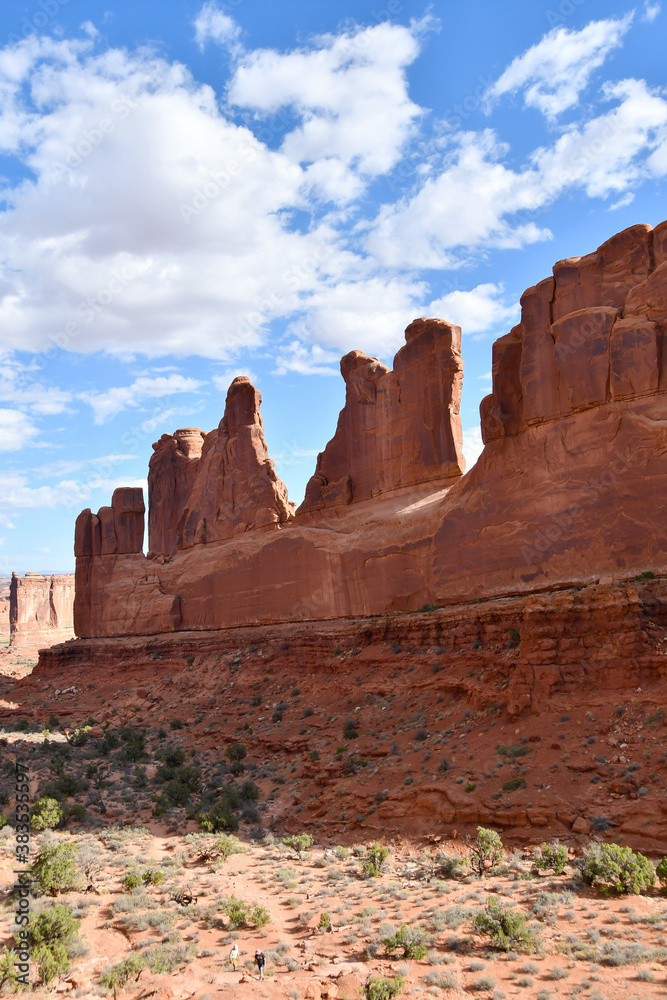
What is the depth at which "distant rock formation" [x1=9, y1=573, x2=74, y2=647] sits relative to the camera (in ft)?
275

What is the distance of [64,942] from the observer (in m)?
10.6

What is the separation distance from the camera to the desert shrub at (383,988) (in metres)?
8.77

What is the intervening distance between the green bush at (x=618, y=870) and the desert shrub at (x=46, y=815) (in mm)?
11314

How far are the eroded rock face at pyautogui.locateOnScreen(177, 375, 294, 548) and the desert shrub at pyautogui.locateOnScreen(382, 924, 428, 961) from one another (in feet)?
72.4

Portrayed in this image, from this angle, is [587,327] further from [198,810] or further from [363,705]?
[198,810]

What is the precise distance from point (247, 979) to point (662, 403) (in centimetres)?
1406

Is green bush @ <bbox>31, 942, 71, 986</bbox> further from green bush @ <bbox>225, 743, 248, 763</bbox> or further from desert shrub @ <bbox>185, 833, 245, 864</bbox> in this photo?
green bush @ <bbox>225, 743, 248, 763</bbox>

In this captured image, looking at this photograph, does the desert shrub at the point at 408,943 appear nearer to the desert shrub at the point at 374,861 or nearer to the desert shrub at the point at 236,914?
the desert shrub at the point at 236,914

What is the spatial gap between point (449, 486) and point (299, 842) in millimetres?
12777

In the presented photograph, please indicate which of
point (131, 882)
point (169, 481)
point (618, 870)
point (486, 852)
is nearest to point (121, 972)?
point (131, 882)

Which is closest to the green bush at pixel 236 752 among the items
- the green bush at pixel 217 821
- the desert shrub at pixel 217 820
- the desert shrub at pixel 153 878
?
the desert shrub at pixel 217 820

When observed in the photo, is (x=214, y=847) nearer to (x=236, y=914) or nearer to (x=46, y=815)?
(x=236, y=914)

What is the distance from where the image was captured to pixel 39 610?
87250 millimetres

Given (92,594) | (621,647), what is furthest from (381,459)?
(92,594)
